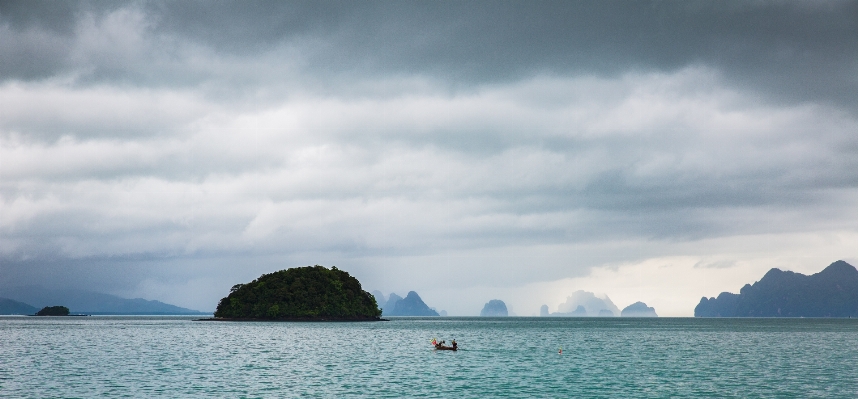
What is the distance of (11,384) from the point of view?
70.0 metres

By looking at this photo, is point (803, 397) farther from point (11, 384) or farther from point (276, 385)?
point (11, 384)

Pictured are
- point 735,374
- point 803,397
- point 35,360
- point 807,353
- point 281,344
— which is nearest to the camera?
point 803,397

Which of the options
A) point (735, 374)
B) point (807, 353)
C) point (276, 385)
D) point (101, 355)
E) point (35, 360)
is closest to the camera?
point (276, 385)

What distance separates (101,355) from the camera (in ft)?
351

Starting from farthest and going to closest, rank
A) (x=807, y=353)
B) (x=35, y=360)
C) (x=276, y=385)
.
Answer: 1. (x=807, y=353)
2. (x=35, y=360)
3. (x=276, y=385)

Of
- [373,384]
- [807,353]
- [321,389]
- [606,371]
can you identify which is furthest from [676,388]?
[807,353]

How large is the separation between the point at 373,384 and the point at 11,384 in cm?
3703

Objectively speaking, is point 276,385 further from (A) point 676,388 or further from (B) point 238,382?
(A) point 676,388

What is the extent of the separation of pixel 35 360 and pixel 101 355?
37.0ft

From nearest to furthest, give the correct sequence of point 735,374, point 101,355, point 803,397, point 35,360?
point 803,397
point 735,374
point 35,360
point 101,355

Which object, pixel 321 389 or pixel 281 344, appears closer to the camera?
pixel 321 389

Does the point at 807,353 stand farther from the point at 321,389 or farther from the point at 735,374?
the point at 321,389

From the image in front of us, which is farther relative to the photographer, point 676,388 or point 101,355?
point 101,355

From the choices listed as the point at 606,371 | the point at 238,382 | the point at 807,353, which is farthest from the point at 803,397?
the point at 807,353
